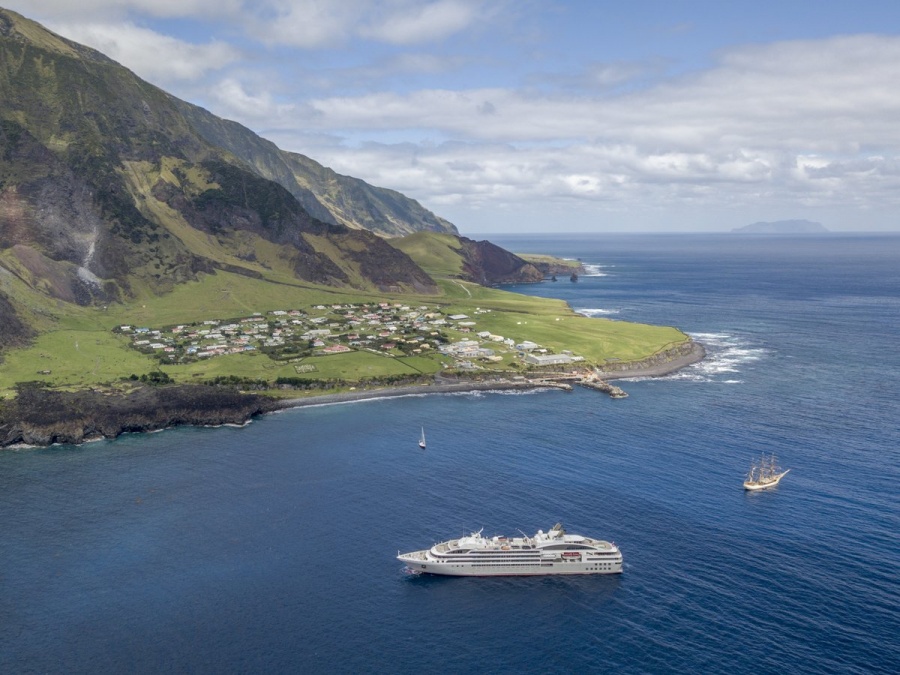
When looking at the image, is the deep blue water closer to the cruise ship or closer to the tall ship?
the cruise ship

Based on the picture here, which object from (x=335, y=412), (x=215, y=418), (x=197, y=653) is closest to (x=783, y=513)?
(x=197, y=653)

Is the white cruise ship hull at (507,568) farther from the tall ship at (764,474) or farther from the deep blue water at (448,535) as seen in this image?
the tall ship at (764,474)

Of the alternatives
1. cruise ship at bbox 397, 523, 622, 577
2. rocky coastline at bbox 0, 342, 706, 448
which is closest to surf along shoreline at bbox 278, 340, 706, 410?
rocky coastline at bbox 0, 342, 706, 448

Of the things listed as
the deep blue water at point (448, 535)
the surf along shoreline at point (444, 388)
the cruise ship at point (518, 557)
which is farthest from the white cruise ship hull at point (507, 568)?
the surf along shoreline at point (444, 388)

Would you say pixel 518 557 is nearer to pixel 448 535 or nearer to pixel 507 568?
pixel 507 568

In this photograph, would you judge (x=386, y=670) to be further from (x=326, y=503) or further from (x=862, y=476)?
(x=862, y=476)

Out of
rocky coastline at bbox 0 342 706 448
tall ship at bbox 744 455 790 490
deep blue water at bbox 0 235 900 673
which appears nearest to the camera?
deep blue water at bbox 0 235 900 673

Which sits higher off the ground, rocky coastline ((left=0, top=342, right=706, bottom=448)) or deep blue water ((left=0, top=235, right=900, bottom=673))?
rocky coastline ((left=0, top=342, right=706, bottom=448))
